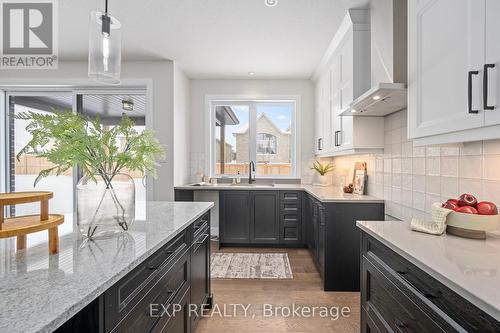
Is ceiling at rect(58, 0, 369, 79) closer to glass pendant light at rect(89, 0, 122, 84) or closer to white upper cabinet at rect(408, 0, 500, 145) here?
glass pendant light at rect(89, 0, 122, 84)

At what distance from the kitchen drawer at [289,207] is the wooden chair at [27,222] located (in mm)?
3077

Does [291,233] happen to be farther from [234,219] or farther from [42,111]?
[42,111]

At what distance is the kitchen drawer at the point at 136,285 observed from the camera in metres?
0.83

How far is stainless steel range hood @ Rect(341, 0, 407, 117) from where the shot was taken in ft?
5.96

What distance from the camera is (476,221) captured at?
1193 mm

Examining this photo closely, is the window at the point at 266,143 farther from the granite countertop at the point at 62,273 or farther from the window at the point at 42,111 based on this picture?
the granite countertop at the point at 62,273

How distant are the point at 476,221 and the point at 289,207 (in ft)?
8.80

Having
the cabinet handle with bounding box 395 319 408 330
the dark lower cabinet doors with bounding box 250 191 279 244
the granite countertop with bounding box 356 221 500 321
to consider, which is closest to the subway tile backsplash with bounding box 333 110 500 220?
the granite countertop with bounding box 356 221 500 321

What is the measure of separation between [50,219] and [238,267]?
2460 mm

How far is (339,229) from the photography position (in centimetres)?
253

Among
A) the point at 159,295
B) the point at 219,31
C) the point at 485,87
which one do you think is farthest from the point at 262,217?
the point at 485,87

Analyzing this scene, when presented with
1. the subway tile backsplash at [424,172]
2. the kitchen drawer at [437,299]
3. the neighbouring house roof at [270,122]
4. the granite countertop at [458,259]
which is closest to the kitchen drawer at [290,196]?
the subway tile backsplash at [424,172]

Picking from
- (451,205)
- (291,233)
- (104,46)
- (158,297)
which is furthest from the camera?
(291,233)

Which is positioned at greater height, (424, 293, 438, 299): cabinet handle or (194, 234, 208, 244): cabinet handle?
(424, 293, 438, 299): cabinet handle
